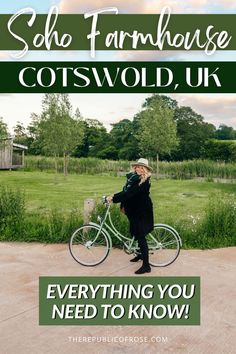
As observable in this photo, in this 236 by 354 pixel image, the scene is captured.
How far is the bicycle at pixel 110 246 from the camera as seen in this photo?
17.7 ft

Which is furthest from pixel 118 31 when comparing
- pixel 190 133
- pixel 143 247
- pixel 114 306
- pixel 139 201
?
pixel 190 133

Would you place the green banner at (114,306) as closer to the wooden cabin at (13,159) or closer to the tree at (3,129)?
the tree at (3,129)

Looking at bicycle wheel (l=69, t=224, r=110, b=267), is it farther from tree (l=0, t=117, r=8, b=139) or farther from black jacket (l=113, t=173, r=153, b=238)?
tree (l=0, t=117, r=8, b=139)

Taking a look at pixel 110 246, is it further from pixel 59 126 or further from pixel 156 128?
pixel 59 126

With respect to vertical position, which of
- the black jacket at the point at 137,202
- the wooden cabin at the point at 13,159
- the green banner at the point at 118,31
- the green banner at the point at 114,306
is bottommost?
the green banner at the point at 114,306

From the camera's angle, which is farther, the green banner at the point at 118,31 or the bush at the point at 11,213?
the bush at the point at 11,213

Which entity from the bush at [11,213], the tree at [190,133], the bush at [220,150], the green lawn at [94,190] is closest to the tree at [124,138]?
the green lawn at [94,190]

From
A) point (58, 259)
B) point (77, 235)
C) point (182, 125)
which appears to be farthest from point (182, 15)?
point (182, 125)

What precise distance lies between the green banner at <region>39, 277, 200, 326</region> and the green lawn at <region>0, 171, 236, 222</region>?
7.14 m

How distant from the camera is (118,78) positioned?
17.2 feet

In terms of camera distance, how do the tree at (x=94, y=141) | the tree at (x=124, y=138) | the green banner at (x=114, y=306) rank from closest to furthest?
1. the green banner at (x=114, y=306)
2. the tree at (x=94, y=141)
3. the tree at (x=124, y=138)

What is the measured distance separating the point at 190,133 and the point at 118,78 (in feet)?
65.0

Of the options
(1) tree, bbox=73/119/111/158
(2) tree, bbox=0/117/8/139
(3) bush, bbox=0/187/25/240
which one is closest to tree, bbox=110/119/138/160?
(1) tree, bbox=73/119/111/158

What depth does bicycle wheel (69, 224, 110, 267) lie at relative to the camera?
17.7 ft
